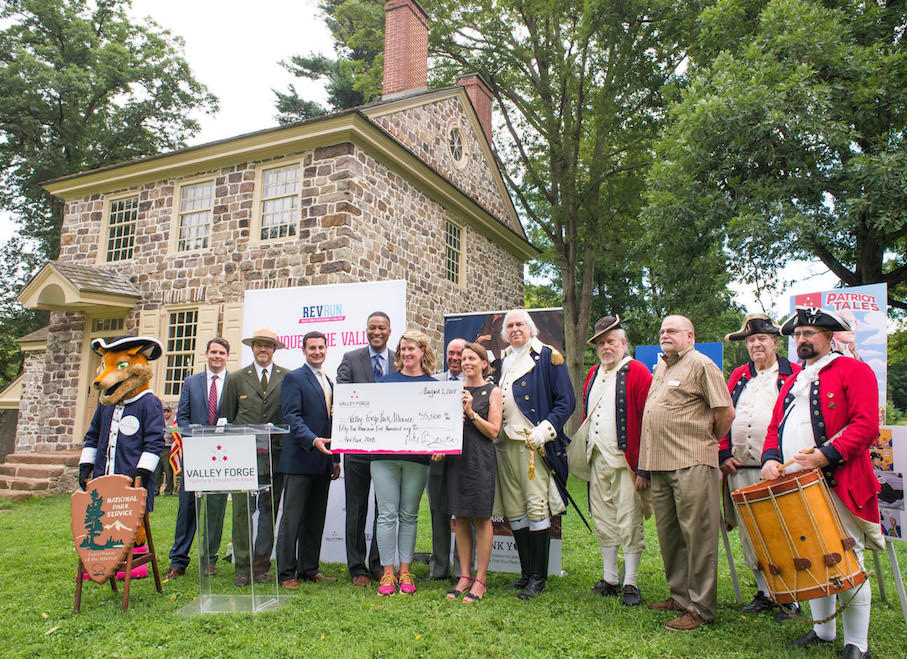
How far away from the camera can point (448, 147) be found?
1459cm

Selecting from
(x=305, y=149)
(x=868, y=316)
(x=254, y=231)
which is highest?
(x=305, y=149)

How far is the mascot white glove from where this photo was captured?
466 cm

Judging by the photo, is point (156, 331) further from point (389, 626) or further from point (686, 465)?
point (686, 465)

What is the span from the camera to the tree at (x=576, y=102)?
15156 millimetres

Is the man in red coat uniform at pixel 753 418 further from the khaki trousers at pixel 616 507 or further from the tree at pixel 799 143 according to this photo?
the tree at pixel 799 143

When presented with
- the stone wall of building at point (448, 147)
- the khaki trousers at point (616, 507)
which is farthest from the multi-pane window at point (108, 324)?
the khaki trousers at point (616, 507)

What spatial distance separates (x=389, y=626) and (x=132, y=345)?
3.02 metres

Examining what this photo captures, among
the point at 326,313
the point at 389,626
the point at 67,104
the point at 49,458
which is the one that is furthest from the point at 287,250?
the point at 67,104

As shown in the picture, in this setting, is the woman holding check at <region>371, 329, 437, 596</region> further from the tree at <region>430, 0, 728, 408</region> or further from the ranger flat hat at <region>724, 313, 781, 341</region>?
the tree at <region>430, 0, 728, 408</region>

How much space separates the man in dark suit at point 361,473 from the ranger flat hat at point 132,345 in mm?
1520

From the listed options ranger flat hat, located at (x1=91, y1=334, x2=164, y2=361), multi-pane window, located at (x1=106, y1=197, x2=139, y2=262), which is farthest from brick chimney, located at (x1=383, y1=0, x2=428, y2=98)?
ranger flat hat, located at (x1=91, y1=334, x2=164, y2=361)

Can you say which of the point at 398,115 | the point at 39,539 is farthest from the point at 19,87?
the point at 39,539

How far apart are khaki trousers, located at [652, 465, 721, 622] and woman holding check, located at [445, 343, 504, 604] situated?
1.18m

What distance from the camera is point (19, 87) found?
20391 mm
